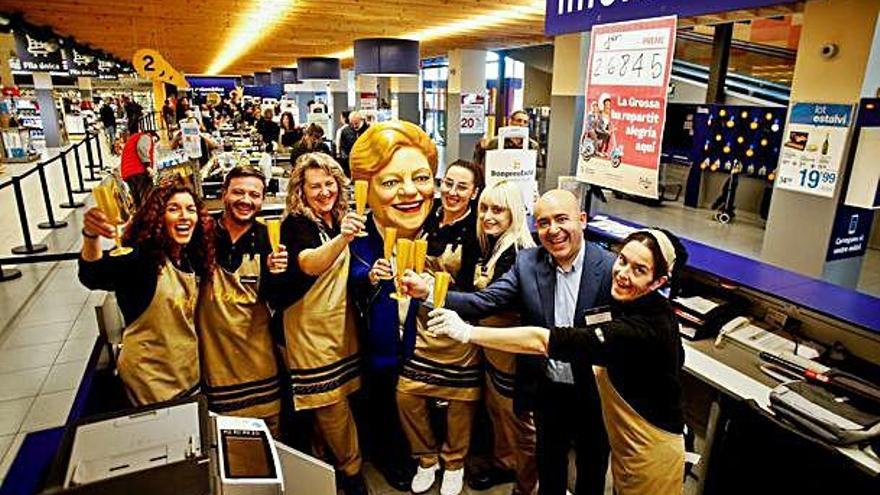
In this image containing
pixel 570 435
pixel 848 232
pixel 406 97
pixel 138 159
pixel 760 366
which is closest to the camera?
pixel 570 435

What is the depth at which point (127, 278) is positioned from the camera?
2127 millimetres

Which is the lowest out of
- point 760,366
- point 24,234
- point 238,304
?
point 24,234

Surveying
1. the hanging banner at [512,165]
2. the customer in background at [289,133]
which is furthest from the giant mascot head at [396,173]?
the customer in background at [289,133]

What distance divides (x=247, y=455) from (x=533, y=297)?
1.29m

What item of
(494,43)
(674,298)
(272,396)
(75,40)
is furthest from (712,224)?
(75,40)

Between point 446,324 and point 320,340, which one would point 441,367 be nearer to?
point 320,340

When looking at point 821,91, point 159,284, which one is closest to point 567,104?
point 821,91

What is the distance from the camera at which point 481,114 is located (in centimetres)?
1335

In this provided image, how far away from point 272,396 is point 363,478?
0.69 metres

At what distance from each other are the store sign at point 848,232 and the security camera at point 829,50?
4.41 ft

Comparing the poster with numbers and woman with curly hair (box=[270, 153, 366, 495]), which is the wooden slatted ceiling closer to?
the poster with numbers

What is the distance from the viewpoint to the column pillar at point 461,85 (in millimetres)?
12758

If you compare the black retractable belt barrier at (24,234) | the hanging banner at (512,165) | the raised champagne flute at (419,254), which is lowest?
the black retractable belt barrier at (24,234)

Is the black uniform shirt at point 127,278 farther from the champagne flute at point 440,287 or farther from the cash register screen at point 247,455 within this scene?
the champagne flute at point 440,287
